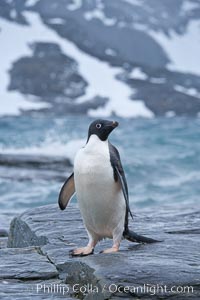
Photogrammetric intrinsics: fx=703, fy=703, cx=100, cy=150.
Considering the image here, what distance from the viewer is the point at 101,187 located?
3.08 metres

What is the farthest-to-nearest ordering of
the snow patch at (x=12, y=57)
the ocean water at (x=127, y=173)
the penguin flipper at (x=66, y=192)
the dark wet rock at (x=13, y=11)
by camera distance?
1. the dark wet rock at (x=13, y=11)
2. the snow patch at (x=12, y=57)
3. the ocean water at (x=127, y=173)
4. the penguin flipper at (x=66, y=192)

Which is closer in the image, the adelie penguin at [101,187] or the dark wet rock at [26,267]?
the dark wet rock at [26,267]

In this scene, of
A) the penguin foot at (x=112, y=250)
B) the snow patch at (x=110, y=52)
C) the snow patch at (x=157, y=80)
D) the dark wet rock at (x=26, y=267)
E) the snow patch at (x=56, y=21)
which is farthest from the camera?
the snow patch at (x=56, y=21)

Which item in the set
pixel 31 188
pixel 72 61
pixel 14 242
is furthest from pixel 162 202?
pixel 72 61

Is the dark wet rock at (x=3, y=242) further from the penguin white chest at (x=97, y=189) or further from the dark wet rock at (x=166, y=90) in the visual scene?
the dark wet rock at (x=166, y=90)

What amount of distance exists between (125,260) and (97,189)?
1.35 feet

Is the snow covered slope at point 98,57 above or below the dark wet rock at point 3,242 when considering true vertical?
above

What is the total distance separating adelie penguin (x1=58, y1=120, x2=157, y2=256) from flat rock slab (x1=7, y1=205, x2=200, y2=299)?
→ 126 millimetres

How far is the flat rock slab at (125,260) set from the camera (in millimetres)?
2539

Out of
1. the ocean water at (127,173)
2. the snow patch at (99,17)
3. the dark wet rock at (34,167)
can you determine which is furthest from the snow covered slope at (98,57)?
the dark wet rock at (34,167)

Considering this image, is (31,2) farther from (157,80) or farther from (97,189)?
(97,189)

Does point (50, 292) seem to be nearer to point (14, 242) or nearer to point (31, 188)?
point (14, 242)

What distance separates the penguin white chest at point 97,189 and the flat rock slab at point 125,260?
0.16 meters

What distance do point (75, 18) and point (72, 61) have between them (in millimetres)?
7177
